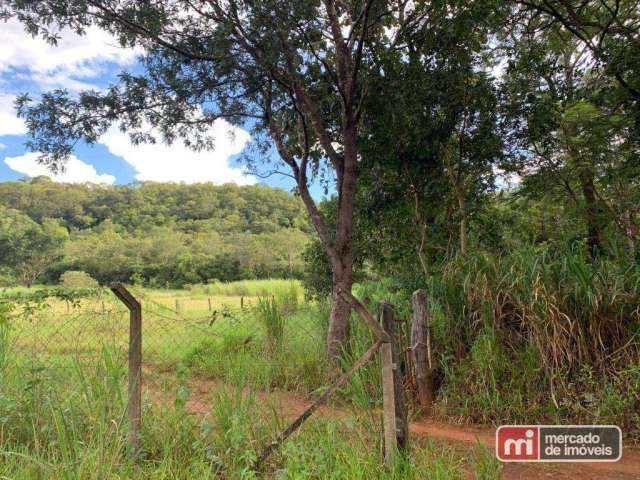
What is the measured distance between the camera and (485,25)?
19.0 ft

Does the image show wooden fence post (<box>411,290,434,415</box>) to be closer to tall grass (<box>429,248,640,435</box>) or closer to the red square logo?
tall grass (<box>429,248,640,435</box>)

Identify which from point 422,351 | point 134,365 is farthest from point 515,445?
point 134,365

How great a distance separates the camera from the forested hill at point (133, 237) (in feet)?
148

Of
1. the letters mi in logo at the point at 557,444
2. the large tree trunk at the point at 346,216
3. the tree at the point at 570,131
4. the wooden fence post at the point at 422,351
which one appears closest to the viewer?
the letters mi in logo at the point at 557,444

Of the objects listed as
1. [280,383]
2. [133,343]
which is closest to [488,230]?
[280,383]

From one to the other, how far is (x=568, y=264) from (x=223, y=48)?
4.85 m

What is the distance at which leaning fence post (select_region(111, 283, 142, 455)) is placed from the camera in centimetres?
295

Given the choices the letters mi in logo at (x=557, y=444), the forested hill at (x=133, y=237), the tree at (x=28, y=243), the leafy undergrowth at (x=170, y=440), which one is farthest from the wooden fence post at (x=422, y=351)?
the tree at (x=28, y=243)

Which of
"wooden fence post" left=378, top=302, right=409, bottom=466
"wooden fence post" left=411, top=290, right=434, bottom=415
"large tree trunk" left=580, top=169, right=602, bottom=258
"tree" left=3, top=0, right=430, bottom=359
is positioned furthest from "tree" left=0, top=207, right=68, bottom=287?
"wooden fence post" left=378, top=302, right=409, bottom=466

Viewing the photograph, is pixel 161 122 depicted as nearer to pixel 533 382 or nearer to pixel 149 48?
pixel 149 48

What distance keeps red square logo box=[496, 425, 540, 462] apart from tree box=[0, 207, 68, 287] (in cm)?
5002

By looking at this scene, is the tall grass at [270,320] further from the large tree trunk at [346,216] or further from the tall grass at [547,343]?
the tall grass at [547,343]

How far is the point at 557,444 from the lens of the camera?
3.42 m

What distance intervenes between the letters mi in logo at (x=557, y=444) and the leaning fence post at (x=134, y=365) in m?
2.63
